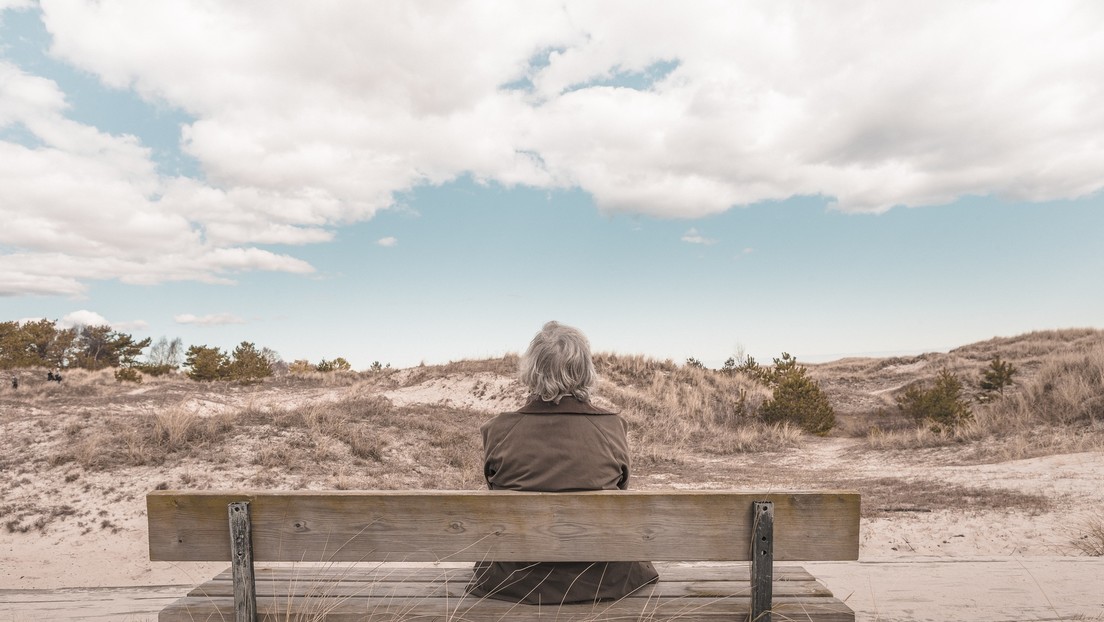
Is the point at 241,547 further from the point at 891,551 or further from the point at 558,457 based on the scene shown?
the point at 891,551

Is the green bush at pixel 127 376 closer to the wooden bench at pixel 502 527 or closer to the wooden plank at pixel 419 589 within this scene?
the wooden plank at pixel 419 589

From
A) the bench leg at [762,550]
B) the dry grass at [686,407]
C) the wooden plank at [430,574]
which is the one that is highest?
the bench leg at [762,550]

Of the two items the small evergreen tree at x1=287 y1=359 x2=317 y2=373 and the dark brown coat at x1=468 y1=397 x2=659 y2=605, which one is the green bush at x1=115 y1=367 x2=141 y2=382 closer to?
the small evergreen tree at x1=287 y1=359 x2=317 y2=373

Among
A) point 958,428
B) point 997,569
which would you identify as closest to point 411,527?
point 997,569

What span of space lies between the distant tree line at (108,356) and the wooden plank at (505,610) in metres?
28.9

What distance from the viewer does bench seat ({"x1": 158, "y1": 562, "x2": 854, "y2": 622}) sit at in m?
2.77

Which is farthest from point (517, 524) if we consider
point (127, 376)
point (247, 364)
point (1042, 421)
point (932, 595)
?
point (247, 364)

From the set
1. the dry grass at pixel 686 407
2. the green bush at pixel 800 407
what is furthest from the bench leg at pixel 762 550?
the green bush at pixel 800 407

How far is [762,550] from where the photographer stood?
254 centimetres

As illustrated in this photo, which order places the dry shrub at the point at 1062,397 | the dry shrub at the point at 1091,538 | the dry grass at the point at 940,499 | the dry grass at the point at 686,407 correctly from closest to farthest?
the dry shrub at the point at 1091,538 → the dry grass at the point at 940,499 → the dry shrub at the point at 1062,397 → the dry grass at the point at 686,407

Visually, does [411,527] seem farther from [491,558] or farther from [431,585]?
[431,585]

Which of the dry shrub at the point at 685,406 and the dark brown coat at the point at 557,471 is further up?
the dark brown coat at the point at 557,471

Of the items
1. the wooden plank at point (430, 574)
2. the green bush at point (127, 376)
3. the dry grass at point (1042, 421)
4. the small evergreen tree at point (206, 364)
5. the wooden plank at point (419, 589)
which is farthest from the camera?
the small evergreen tree at point (206, 364)

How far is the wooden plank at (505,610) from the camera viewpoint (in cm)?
276
